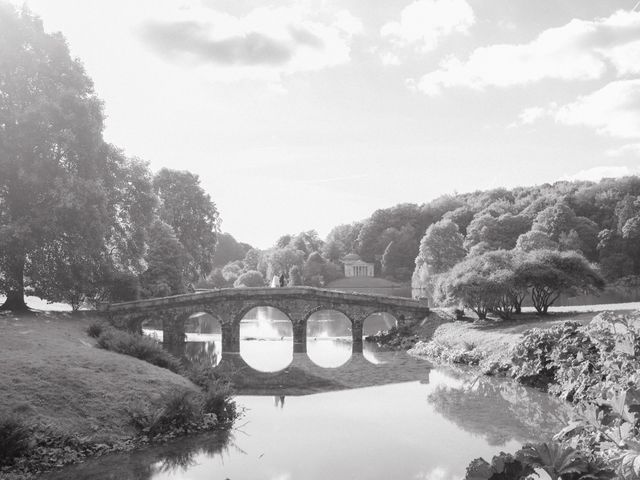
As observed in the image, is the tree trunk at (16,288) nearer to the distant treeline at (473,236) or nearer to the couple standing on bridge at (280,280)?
the couple standing on bridge at (280,280)

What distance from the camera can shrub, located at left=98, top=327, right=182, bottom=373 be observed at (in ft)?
66.7

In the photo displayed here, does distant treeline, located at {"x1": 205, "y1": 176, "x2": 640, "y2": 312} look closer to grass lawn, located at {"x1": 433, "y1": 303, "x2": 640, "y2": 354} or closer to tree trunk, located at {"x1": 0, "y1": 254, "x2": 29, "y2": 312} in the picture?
grass lawn, located at {"x1": 433, "y1": 303, "x2": 640, "y2": 354}

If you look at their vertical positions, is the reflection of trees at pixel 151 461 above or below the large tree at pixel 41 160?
below

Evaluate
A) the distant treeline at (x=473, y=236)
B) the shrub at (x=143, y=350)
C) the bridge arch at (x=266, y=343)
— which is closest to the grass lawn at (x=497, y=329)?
the distant treeline at (x=473, y=236)

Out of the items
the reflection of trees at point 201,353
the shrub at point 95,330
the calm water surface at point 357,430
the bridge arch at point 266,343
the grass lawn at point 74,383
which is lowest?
the bridge arch at point 266,343

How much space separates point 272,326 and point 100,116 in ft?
93.2

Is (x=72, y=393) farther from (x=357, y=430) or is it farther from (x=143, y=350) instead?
(x=357, y=430)

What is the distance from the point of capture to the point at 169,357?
20.8 m

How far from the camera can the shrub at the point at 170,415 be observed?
14289mm

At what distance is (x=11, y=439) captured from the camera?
37.4ft

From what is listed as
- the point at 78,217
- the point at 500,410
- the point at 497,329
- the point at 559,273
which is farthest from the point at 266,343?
the point at 500,410

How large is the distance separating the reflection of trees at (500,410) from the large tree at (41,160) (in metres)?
18.6

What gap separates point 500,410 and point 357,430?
4.89 meters

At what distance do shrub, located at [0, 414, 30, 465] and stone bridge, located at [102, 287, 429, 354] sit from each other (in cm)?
2334
